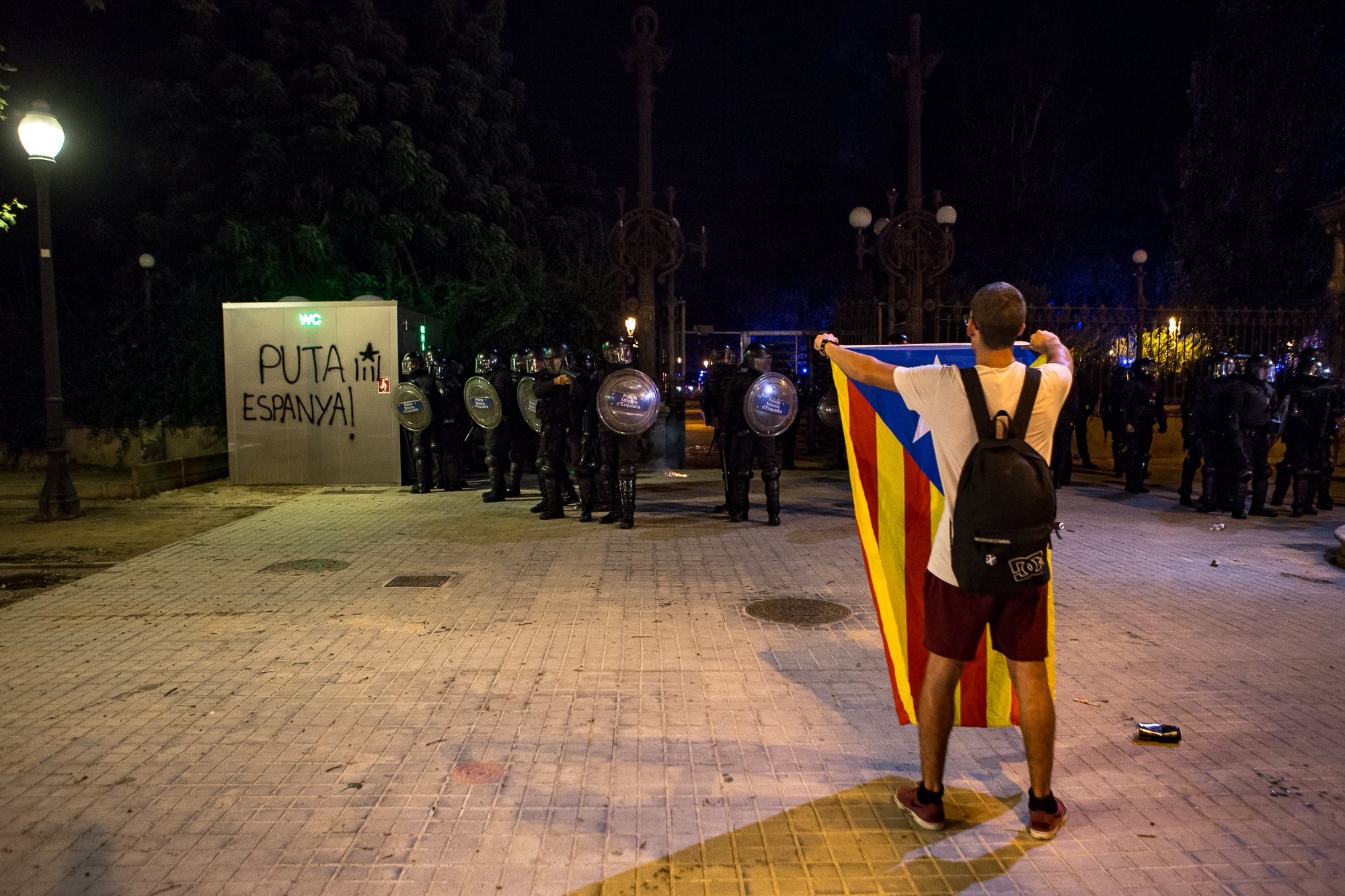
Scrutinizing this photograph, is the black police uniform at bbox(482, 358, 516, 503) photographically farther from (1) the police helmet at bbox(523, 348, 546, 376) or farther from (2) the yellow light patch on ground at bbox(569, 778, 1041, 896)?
(2) the yellow light patch on ground at bbox(569, 778, 1041, 896)

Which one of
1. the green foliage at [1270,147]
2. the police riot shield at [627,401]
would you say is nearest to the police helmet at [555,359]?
the police riot shield at [627,401]

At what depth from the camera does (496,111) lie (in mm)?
22969

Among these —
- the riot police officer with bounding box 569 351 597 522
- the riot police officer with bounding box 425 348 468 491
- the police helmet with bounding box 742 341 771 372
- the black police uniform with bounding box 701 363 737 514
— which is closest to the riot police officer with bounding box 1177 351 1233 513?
the police helmet with bounding box 742 341 771 372

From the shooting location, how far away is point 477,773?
410 cm

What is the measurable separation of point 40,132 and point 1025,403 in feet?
Result: 40.9

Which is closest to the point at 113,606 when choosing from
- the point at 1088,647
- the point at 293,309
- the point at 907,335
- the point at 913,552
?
the point at 913,552

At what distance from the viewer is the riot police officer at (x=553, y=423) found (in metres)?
11.0

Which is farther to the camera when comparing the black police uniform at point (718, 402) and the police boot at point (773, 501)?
the black police uniform at point (718, 402)

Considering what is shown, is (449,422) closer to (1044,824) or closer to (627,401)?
(627,401)

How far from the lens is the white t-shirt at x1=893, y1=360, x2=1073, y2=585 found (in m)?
3.37

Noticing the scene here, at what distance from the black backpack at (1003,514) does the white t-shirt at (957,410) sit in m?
0.08

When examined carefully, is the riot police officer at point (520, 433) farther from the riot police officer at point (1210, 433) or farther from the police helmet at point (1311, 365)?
the police helmet at point (1311, 365)

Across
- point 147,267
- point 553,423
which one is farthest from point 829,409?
point 147,267

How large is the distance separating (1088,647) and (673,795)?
3424 millimetres
